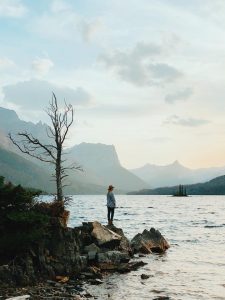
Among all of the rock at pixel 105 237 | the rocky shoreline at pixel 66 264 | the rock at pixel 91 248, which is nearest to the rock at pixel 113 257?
the rocky shoreline at pixel 66 264

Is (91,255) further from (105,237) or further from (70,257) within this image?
(105,237)

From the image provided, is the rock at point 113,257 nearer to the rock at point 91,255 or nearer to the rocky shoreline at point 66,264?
A: the rocky shoreline at point 66,264

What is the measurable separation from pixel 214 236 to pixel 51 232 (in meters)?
27.3

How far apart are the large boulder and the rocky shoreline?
166 cm

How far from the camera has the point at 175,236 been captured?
151ft

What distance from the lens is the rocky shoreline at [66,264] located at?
63.0ft

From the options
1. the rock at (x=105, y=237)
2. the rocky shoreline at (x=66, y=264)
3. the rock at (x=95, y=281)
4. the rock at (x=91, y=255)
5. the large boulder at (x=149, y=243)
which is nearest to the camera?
the rocky shoreline at (x=66, y=264)

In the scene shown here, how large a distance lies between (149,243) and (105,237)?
6.51m

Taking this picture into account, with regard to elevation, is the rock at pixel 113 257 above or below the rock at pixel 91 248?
below

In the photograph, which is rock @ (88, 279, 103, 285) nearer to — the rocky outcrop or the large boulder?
the rocky outcrop

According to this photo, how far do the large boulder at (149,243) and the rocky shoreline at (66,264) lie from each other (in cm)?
166

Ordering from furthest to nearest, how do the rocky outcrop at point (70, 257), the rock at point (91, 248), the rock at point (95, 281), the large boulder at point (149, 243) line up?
1. the large boulder at point (149, 243)
2. the rock at point (91, 248)
3. the rock at point (95, 281)
4. the rocky outcrop at point (70, 257)

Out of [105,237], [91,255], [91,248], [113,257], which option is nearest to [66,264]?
[91,255]

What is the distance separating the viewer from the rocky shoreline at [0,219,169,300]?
19203 millimetres
